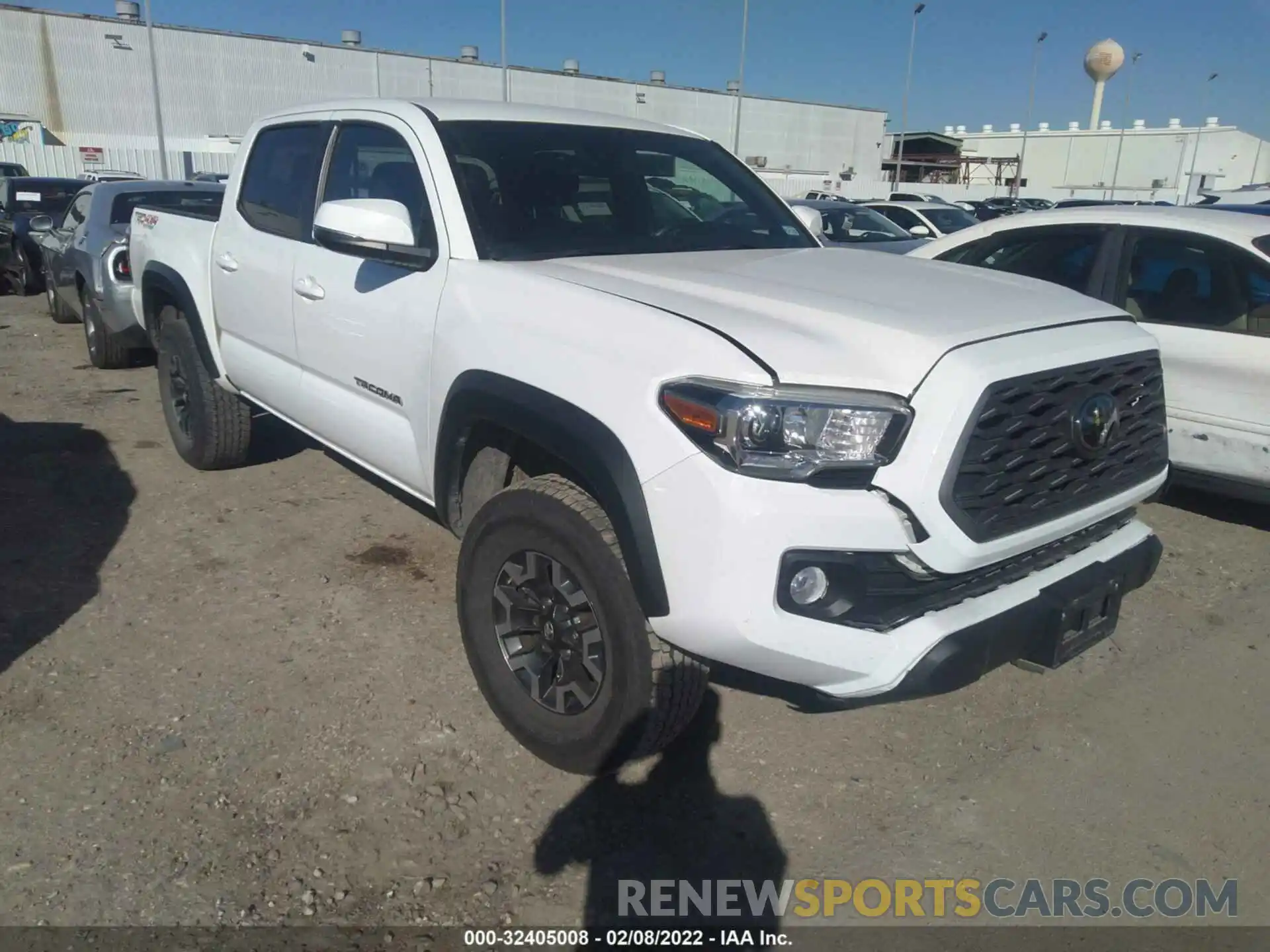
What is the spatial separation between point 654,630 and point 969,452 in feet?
2.95

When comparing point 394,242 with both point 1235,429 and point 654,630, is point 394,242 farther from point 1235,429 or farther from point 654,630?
point 1235,429

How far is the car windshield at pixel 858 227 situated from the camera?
37.1 feet

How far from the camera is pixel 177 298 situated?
16.9 ft

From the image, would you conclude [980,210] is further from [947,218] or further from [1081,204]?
[947,218]

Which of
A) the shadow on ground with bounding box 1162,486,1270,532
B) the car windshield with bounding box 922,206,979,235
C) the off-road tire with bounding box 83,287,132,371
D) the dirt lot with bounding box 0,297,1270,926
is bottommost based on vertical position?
the dirt lot with bounding box 0,297,1270,926

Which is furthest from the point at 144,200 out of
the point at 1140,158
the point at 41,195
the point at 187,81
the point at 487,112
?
the point at 1140,158

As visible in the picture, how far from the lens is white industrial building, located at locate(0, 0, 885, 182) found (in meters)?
39.1

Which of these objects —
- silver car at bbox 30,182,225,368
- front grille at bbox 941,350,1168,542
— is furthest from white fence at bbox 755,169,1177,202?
front grille at bbox 941,350,1168,542

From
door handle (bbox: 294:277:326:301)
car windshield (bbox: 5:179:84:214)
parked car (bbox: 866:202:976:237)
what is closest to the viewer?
door handle (bbox: 294:277:326:301)

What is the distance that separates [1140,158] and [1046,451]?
77.7 meters

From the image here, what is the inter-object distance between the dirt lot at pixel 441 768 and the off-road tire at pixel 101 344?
4.34 metres

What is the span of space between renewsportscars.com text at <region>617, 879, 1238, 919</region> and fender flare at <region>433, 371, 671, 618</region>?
0.76m

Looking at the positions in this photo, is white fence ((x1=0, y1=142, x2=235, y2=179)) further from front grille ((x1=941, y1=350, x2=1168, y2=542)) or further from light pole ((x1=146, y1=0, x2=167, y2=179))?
front grille ((x1=941, y1=350, x2=1168, y2=542))

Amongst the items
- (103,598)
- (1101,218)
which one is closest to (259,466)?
(103,598)
